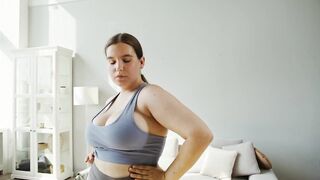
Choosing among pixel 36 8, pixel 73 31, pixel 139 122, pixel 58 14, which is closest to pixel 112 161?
pixel 139 122

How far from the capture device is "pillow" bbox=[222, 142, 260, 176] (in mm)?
2717

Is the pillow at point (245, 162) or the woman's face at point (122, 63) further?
the pillow at point (245, 162)

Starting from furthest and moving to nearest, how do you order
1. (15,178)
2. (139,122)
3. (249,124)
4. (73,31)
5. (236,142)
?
(73,31)
(15,178)
(249,124)
(236,142)
(139,122)

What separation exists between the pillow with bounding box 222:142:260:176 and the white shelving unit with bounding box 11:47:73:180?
2.60 m

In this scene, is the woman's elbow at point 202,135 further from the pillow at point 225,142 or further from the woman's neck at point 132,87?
the pillow at point 225,142

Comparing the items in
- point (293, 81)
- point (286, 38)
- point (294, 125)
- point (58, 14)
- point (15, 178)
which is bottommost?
point (15, 178)

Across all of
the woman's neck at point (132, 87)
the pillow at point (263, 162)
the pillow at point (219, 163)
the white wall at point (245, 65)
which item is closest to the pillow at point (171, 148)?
the pillow at point (219, 163)

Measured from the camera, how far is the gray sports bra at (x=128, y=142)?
2.42 feet

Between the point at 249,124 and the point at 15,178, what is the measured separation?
3.73 metres

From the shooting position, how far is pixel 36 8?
447 centimetres

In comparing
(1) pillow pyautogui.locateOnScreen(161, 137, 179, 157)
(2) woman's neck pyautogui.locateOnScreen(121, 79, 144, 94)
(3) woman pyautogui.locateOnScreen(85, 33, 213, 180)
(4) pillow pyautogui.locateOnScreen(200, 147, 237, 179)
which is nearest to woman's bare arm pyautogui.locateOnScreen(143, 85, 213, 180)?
(3) woman pyautogui.locateOnScreen(85, 33, 213, 180)

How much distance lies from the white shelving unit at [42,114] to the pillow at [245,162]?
8.54 ft

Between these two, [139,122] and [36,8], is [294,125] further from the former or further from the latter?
[36,8]

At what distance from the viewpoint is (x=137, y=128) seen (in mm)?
737
